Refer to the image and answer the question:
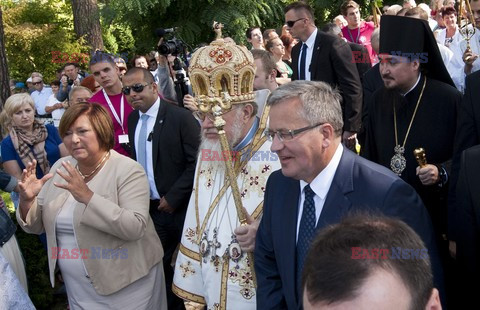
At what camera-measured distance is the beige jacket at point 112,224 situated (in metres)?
3.97

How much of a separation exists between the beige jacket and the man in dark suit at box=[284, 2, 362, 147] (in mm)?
3031

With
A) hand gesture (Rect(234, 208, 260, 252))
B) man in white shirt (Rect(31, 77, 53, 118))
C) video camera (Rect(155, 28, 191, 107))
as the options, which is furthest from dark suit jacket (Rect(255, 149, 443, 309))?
man in white shirt (Rect(31, 77, 53, 118))

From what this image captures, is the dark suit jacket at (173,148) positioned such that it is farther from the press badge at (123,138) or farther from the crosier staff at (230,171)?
the crosier staff at (230,171)

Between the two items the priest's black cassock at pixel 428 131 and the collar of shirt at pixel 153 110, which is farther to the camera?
the collar of shirt at pixel 153 110

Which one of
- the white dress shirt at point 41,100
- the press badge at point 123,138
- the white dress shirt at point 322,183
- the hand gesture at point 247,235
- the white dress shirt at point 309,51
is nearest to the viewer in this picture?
the white dress shirt at point 322,183

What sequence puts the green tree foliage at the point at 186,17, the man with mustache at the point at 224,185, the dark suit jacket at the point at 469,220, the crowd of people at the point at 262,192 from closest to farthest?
the crowd of people at the point at 262,192, the dark suit jacket at the point at 469,220, the man with mustache at the point at 224,185, the green tree foliage at the point at 186,17

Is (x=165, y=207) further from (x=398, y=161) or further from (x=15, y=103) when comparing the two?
(x=15, y=103)

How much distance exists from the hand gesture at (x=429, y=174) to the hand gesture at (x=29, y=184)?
245 centimetres

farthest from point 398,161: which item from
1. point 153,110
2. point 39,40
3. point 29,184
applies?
point 39,40

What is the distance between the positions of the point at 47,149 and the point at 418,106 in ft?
13.1

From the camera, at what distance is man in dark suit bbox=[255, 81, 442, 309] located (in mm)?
2746

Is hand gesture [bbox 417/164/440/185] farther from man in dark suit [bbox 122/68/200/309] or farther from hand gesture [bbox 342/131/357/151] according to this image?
hand gesture [bbox 342/131/357/151]

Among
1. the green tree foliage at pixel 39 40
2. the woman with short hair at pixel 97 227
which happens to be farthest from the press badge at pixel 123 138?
the green tree foliage at pixel 39 40

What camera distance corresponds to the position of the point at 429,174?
3867 mm
